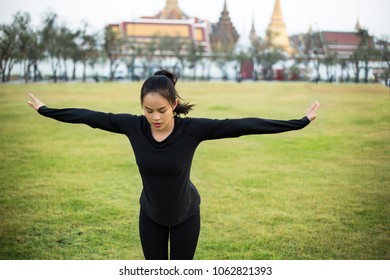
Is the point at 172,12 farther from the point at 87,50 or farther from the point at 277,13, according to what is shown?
the point at 87,50

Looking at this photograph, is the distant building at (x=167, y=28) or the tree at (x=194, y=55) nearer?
the distant building at (x=167, y=28)

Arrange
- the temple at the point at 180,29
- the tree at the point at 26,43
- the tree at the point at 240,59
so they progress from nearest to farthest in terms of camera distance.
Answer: the tree at the point at 26,43
the temple at the point at 180,29
the tree at the point at 240,59

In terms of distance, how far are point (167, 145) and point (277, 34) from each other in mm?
4599

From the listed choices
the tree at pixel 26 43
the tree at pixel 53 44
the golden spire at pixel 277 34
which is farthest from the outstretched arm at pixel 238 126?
the tree at pixel 53 44

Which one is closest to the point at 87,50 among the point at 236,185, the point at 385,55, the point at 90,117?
the point at 236,185

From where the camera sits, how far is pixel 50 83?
6340mm

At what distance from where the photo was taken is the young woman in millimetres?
1931

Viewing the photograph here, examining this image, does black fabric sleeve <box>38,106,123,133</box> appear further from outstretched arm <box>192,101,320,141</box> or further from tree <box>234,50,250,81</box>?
tree <box>234,50,250,81</box>

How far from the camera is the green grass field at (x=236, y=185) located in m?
3.18

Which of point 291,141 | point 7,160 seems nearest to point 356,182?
point 291,141

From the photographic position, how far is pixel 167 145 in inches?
76.2

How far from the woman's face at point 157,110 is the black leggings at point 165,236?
0.42m

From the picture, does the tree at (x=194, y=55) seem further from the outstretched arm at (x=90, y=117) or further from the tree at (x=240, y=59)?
the outstretched arm at (x=90, y=117)
